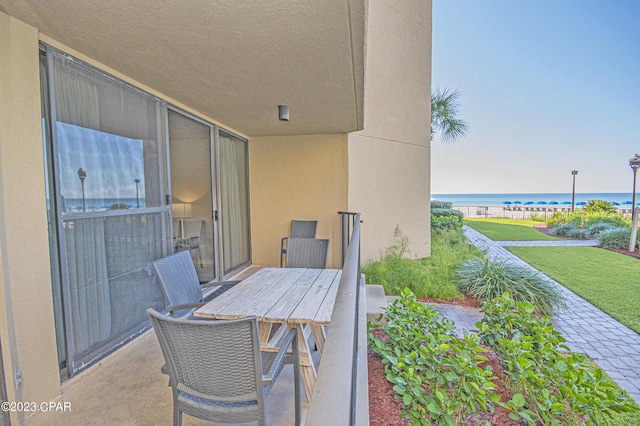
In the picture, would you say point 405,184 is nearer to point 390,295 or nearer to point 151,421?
point 390,295

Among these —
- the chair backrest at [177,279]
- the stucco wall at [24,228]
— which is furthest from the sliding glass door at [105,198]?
the chair backrest at [177,279]

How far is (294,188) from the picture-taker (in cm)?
539

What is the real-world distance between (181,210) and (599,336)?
16.4ft

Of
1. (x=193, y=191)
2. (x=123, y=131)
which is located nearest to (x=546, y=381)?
(x=123, y=131)

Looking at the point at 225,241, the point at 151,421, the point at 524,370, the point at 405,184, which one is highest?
the point at 405,184

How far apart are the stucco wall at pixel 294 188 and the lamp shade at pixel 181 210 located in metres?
1.85

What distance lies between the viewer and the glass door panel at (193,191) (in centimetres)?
338

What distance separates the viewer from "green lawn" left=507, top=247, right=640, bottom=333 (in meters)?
4.29

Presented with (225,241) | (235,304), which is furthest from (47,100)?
(225,241)

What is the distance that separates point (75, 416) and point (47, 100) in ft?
6.23

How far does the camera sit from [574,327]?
372cm

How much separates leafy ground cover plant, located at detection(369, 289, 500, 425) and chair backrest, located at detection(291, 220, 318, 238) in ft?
8.70

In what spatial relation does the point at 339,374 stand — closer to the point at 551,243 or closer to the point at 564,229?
the point at 551,243

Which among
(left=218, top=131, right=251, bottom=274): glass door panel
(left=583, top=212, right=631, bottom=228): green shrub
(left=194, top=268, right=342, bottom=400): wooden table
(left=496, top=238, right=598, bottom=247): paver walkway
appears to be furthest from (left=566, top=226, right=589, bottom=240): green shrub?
(left=194, top=268, right=342, bottom=400): wooden table
